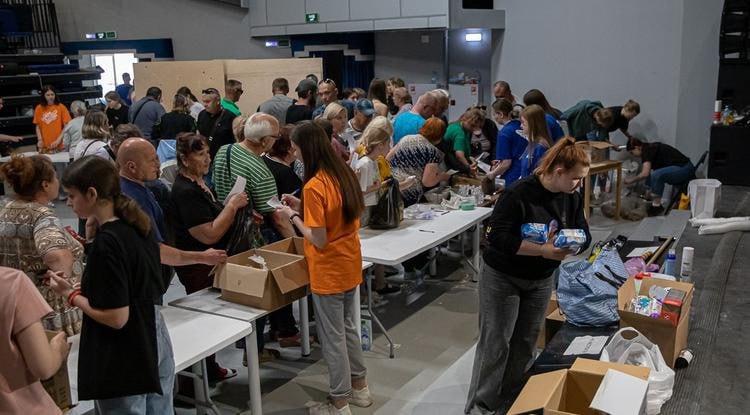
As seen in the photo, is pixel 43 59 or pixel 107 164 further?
pixel 43 59

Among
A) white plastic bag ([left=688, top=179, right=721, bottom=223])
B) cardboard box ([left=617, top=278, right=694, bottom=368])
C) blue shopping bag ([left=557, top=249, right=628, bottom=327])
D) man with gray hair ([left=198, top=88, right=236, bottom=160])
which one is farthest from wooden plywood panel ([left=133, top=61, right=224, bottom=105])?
cardboard box ([left=617, top=278, right=694, bottom=368])

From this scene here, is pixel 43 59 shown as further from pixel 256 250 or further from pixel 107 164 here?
pixel 107 164

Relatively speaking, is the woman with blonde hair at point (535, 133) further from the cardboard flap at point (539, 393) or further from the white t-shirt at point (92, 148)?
the white t-shirt at point (92, 148)

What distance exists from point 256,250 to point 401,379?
117cm

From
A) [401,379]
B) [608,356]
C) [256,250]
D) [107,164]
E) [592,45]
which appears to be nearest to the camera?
[107,164]

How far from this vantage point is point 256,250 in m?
3.44

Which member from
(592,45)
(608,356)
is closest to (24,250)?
(608,356)

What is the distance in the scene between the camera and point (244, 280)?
3.11 metres

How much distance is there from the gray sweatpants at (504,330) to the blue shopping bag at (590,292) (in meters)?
0.25

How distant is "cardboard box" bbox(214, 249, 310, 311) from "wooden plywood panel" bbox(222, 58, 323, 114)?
7.19 meters

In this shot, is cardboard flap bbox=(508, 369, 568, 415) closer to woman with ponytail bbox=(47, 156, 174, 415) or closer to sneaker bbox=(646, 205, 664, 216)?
woman with ponytail bbox=(47, 156, 174, 415)

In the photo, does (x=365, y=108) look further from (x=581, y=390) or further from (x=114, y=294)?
(x=114, y=294)

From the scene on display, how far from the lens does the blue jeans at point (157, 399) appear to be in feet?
7.09

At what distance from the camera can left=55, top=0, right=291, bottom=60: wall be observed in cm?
1169
